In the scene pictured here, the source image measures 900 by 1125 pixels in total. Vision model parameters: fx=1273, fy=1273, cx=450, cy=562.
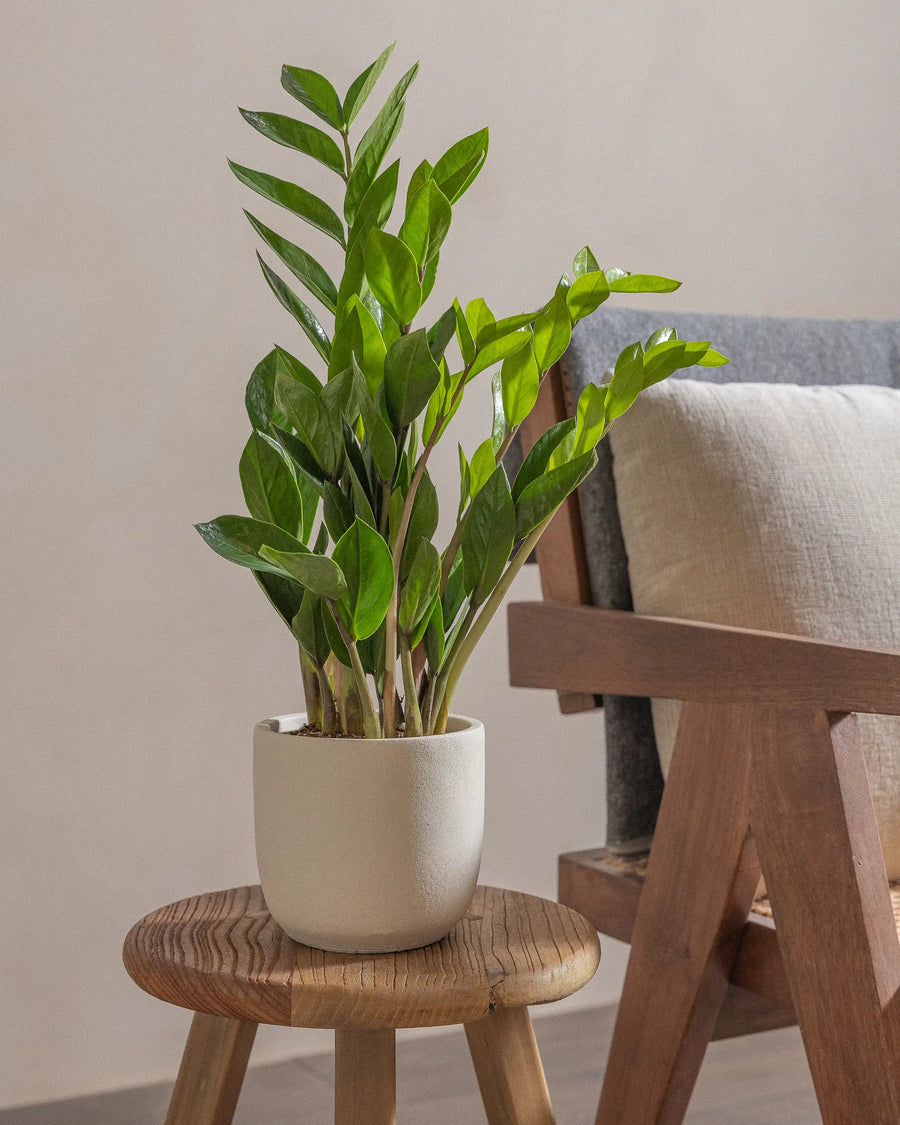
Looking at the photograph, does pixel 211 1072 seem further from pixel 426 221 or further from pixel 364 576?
pixel 426 221

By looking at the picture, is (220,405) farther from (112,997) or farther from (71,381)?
(112,997)

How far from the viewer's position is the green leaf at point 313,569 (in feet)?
2.10

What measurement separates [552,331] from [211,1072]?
0.51 m

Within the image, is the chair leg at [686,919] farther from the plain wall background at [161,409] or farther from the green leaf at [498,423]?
the plain wall background at [161,409]

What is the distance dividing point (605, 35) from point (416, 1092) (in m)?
1.38

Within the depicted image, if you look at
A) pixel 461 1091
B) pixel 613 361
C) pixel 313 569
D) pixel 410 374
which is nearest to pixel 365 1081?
pixel 313 569

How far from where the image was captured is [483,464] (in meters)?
0.82

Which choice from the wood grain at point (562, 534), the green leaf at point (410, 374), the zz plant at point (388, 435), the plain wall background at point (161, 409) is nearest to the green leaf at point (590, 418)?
the zz plant at point (388, 435)

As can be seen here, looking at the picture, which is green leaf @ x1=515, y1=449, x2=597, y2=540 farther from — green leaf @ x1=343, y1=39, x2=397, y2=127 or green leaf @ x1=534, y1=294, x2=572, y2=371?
green leaf @ x1=343, y1=39, x2=397, y2=127

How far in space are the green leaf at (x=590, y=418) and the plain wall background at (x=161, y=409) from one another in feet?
2.62

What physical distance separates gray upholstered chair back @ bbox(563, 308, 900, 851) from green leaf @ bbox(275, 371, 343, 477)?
1.52 feet

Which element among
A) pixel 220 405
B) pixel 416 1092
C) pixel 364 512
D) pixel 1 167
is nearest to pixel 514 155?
pixel 220 405

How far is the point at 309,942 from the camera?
0.75 metres

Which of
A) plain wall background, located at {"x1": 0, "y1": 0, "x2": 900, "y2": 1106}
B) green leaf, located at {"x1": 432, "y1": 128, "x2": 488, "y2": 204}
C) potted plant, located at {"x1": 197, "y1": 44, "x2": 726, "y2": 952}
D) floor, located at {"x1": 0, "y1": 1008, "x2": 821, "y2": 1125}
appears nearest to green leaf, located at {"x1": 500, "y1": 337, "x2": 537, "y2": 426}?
potted plant, located at {"x1": 197, "y1": 44, "x2": 726, "y2": 952}
